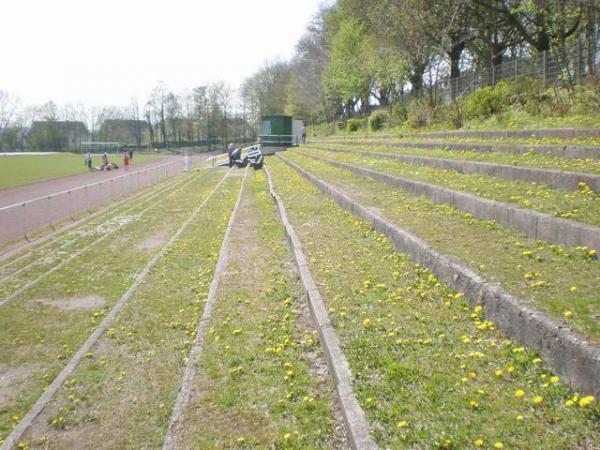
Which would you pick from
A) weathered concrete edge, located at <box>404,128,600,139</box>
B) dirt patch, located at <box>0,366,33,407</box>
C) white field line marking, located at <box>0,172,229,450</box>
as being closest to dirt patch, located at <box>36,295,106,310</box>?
white field line marking, located at <box>0,172,229,450</box>

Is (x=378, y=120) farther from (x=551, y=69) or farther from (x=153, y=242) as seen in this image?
(x=153, y=242)

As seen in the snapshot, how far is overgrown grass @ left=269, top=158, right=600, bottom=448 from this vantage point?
291 cm

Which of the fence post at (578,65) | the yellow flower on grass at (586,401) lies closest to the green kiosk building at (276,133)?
the fence post at (578,65)

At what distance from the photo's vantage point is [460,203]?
7.84 m

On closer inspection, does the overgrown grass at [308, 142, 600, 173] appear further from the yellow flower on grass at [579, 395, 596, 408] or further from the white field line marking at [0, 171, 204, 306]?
the white field line marking at [0, 171, 204, 306]

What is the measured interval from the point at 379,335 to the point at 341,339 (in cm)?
35

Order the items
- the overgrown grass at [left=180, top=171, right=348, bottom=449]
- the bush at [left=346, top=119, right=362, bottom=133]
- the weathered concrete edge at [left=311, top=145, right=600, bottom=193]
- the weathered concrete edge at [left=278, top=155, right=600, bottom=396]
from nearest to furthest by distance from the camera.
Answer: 1. the weathered concrete edge at [left=278, top=155, right=600, bottom=396]
2. the overgrown grass at [left=180, top=171, right=348, bottom=449]
3. the weathered concrete edge at [left=311, top=145, right=600, bottom=193]
4. the bush at [left=346, top=119, right=362, bottom=133]

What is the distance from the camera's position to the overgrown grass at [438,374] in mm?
2914

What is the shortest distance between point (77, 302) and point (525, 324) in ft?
22.2

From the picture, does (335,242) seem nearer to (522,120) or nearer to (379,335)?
(379,335)

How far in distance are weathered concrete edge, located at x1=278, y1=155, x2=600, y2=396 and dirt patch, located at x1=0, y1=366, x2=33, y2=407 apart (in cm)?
475

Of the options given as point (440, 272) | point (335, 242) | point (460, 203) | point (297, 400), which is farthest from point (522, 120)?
point (297, 400)

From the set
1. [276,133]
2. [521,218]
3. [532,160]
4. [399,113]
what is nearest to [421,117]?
[399,113]

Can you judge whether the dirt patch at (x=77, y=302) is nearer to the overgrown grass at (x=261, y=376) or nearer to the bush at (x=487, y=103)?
the overgrown grass at (x=261, y=376)
